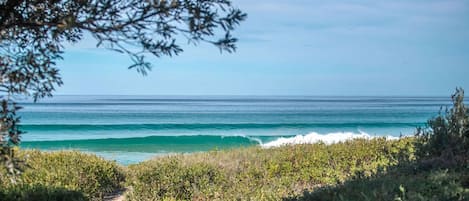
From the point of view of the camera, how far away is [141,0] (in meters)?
4.05

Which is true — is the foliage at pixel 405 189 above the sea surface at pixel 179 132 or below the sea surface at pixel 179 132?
below

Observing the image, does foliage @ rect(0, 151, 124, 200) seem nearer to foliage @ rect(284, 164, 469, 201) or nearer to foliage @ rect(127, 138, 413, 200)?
foliage @ rect(127, 138, 413, 200)

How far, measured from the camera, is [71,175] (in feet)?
36.5

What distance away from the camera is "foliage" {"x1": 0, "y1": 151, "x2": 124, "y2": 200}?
378 inches

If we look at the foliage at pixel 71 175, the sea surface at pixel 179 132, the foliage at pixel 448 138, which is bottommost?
the foliage at pixel 71 175

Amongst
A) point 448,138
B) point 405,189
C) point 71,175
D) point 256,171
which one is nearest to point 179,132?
point 256,171

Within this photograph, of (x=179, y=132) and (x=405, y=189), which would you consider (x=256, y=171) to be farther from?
(x=179, y=132)

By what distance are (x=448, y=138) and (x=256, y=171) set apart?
4766mm

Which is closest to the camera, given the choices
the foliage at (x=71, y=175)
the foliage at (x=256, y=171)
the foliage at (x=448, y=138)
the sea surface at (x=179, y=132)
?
the foliage at (x=448, y=138)

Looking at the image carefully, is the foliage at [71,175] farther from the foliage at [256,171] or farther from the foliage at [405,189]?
the foliage at [405,189]

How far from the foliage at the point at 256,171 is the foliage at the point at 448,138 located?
522mm

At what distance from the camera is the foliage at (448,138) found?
8.52 metres

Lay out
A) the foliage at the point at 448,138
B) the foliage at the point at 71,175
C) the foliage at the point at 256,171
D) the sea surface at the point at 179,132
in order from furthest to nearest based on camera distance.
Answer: the sea surface at the point at 179,132
the foliage at the point at 256,171
the foliage at the point at 71,175
the foliage at the point at 448,138

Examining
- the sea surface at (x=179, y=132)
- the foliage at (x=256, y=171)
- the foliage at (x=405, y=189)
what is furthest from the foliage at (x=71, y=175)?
the sea surface at (x=179, y=132)
